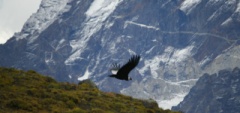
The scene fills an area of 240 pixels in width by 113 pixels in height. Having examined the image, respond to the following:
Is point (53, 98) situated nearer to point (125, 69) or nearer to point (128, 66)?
point (125, 69)

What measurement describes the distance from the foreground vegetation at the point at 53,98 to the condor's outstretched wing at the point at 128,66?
6.06m

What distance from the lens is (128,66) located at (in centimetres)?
4241

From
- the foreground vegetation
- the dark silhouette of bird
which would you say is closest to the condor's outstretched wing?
the dark silhouette of bird

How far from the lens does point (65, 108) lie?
50594mm

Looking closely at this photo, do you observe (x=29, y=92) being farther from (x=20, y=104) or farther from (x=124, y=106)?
(x=124, y=106)

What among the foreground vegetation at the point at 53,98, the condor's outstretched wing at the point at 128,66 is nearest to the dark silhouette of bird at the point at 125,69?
the condor's outstretched wing at the point at 128,66

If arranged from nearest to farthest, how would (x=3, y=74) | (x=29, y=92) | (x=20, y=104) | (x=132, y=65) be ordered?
(x=132, y=65) → (x=20, y=104) → (x=29, y=92) → (x=3, y=74)

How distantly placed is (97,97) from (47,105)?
7232 millimetres

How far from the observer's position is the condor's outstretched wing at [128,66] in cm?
4100

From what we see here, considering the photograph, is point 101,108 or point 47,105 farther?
point 101,108

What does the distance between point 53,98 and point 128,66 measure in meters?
11.4

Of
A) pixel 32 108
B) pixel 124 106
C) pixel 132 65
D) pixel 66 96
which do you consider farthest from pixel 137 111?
pixel 132 65

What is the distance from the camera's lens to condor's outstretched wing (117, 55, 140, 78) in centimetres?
4100

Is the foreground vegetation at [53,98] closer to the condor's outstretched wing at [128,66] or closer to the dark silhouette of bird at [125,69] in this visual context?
the dark silhouette of bird at [125,69]
